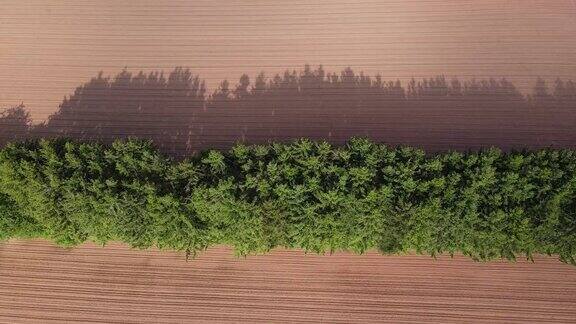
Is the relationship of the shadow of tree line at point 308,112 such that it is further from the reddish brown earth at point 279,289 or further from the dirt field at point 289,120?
the reddish brown earth at point 279,289

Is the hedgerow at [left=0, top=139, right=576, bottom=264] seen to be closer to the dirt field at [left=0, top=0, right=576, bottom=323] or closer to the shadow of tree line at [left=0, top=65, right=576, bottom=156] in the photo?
the dirt field at [left=0, top=0, right=576, bottom=323]

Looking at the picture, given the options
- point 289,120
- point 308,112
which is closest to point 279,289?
point 289,120

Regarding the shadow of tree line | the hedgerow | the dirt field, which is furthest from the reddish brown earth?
the shadow of tree line

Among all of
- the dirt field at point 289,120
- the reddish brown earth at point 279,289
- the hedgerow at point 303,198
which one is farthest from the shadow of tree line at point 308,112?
the reddish brown earth at point 279,289

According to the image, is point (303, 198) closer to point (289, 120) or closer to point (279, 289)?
point (279, 289)

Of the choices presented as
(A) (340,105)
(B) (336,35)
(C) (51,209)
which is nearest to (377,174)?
(A) (340,105)

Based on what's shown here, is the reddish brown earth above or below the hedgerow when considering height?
below
